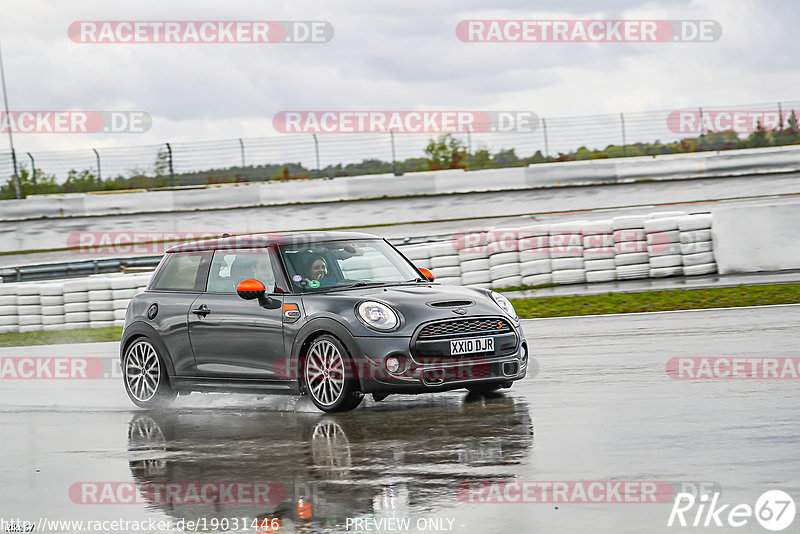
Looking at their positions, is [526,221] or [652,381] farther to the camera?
[526,221]

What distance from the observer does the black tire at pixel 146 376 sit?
9891mm

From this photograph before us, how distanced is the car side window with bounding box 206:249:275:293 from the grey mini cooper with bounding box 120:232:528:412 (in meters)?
0.01

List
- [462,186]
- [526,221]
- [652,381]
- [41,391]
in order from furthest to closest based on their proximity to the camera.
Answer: [462,186], [526,221], [41,391], [652,381]

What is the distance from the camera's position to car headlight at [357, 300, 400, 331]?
27.8ft

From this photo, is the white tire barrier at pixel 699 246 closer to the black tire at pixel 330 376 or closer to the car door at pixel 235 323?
the car door at pixel 235 323

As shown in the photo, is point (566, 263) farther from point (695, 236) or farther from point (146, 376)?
point (146, 376)

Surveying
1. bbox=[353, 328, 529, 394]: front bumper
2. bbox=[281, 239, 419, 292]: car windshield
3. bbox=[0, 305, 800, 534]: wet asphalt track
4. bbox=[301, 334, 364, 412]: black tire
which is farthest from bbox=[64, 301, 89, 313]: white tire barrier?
bbox=[353, 328, 529, 394]: front bumper

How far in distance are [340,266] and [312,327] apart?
0.87 metres

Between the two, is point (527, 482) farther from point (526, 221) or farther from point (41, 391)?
point (526, 221)

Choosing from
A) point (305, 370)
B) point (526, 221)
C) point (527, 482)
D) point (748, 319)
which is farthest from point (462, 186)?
point (527, 482)

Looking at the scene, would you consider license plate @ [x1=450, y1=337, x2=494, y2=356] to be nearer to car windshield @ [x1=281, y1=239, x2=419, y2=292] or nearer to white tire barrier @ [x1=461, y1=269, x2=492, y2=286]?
car windshield @ [x1=281, y1=239, x2=419, y2=292]

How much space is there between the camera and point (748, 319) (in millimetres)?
13141

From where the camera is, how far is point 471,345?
8547 millimetres

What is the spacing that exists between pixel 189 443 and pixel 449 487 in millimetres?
2646
